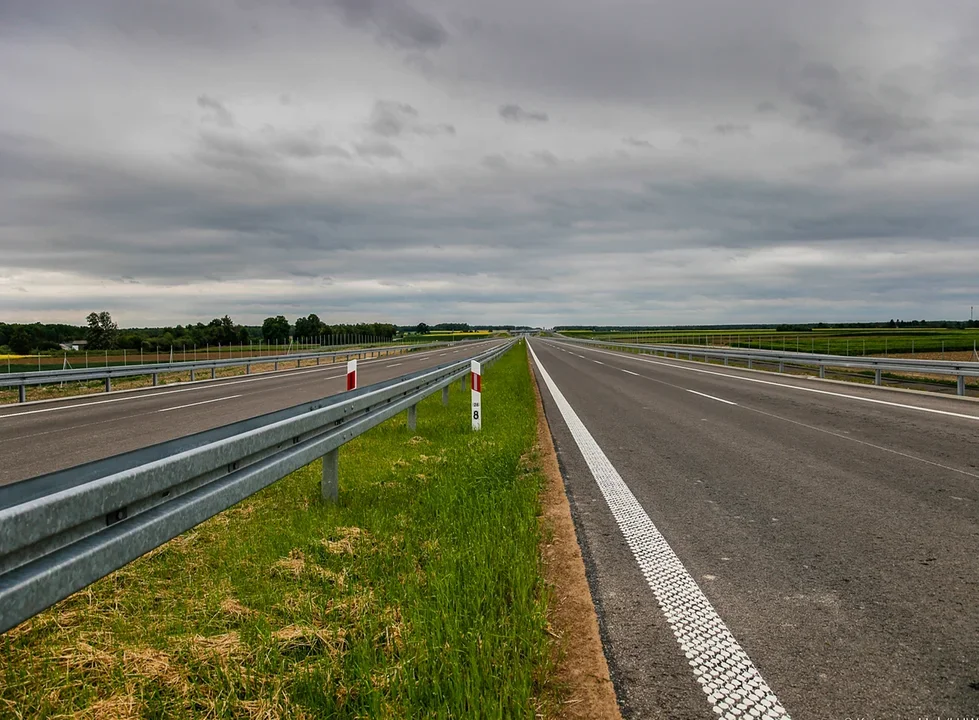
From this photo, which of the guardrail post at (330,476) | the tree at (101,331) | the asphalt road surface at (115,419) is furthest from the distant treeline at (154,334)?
the guardrail post at (330,476)

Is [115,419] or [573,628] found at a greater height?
[573,628]

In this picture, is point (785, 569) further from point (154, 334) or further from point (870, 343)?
point (154, 334)

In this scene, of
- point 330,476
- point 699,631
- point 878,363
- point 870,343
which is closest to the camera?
point 699,631

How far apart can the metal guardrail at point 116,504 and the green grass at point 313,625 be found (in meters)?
0.64

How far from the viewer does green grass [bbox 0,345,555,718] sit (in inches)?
98.4

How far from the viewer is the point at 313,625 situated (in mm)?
3148

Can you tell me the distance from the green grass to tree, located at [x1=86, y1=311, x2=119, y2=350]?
92.2 meters

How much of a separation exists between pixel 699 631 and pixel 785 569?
3.89 ft

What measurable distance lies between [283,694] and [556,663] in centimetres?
122

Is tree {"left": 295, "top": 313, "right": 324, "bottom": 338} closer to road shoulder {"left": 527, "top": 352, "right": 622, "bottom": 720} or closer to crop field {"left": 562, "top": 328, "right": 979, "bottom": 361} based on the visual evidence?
crop field {"left": 562, "top": 328, "right": 979, "bottom": 361}

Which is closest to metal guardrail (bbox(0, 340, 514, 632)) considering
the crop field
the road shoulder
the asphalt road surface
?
the road shoulder

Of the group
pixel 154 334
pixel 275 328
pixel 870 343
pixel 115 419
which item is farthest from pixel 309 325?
pixel 115 419

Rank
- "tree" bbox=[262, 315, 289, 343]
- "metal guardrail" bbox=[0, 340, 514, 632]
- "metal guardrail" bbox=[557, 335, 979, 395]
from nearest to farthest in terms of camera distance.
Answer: "metal guardrail" bbox=[0, 340, 514, 632] < "metal guardrail" bbox=[557, 335, 979, 395] < "tree" bbox=[262, 315, 289, 343]

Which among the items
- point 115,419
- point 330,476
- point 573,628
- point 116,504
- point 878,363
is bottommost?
point 115,419
